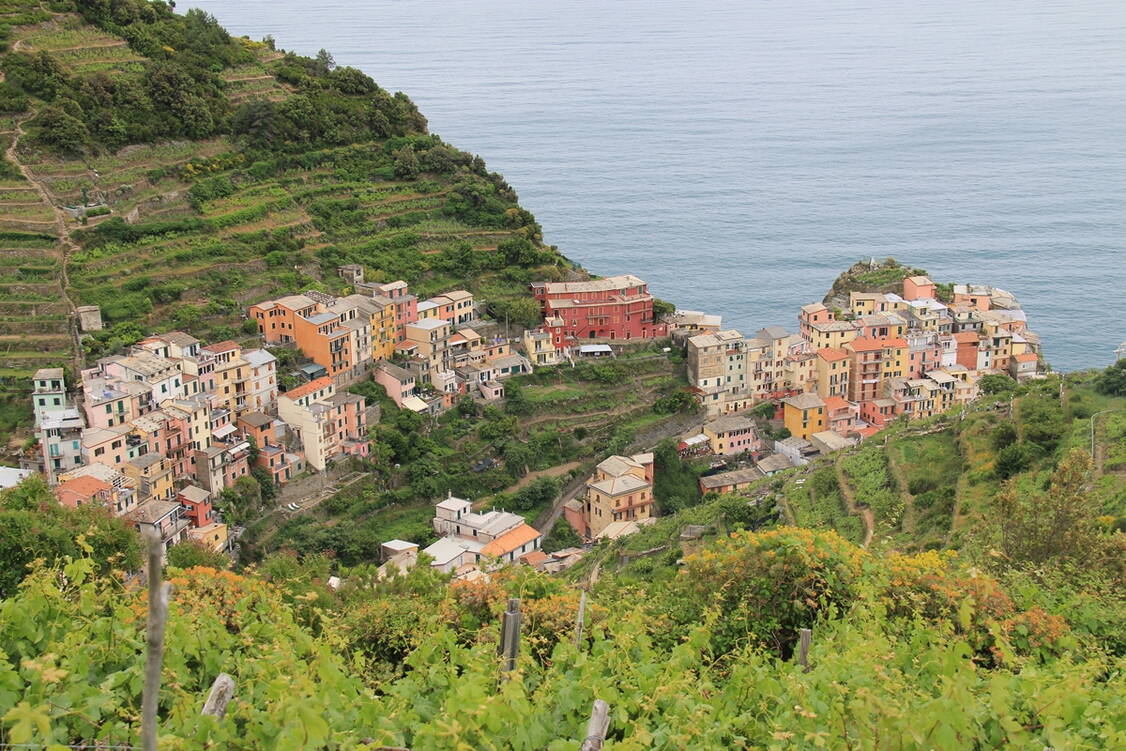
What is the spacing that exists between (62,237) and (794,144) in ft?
170

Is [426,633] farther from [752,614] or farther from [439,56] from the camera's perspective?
[439,56]

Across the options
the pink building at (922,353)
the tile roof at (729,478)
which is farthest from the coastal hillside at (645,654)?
the pink building at (922,353)

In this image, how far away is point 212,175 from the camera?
36.4m

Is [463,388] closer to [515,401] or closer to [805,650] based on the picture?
[515,401]

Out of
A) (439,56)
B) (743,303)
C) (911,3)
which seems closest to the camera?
(743,303)

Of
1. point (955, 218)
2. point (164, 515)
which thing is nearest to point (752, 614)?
point (164, 515)

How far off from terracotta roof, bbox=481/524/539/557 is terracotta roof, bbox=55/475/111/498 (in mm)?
8316

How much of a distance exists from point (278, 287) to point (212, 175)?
225 inches

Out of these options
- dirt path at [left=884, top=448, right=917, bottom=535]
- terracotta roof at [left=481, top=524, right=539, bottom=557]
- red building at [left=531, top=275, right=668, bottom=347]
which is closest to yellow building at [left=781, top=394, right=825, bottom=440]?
red building at [left=531, top=275, right=668, bottom=347]

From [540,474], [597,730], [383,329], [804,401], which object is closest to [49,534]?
[597,730]

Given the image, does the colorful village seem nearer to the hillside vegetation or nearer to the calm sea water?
the calm sea water

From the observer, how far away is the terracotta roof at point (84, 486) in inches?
909

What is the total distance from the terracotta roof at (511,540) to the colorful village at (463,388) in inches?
1.8

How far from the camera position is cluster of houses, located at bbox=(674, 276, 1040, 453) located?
34.8 metres
